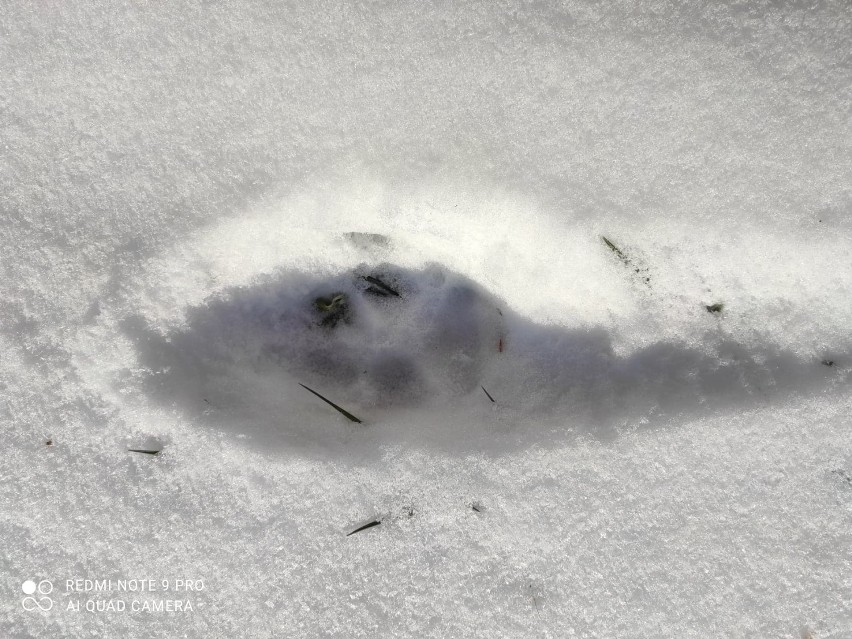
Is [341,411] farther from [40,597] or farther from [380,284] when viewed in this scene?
[40,597]

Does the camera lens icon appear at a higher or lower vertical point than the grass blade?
lower

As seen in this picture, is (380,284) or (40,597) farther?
(380,284)

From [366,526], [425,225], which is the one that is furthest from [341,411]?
[425,225]

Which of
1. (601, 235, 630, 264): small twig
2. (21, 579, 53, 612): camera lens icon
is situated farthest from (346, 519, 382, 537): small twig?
(601, 235, 630, 264): small twig

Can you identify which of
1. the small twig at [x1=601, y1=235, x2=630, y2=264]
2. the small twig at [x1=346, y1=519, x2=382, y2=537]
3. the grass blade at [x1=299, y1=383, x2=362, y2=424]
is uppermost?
the small twig at [x1=601, y1=235, x2=630, y2=264]

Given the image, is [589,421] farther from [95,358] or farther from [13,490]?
[13,490]

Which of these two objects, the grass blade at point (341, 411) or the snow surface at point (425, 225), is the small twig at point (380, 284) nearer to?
the snow surface at point (425, 225)

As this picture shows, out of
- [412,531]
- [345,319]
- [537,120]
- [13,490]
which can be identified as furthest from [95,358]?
[537,120]

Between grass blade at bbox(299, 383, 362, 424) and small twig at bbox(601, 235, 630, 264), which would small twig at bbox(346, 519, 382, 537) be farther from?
small twig at bbox(601, 235, 630, 264)
